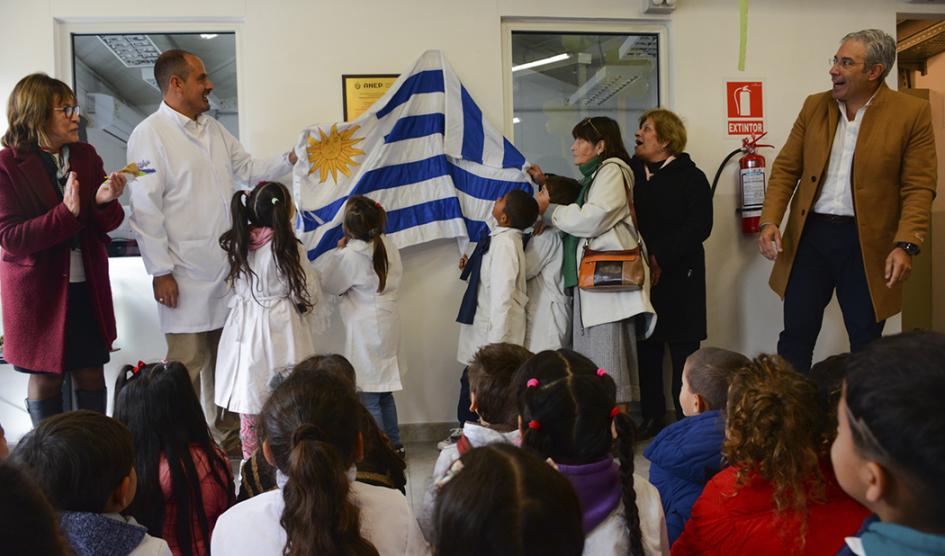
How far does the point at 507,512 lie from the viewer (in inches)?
36.3

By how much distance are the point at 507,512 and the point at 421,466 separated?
2.49 meters

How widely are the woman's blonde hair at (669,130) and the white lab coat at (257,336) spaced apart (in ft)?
6.05

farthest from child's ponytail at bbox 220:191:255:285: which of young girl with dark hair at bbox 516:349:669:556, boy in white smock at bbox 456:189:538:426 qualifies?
young girl with dark hair at bbox 516:349:669:556

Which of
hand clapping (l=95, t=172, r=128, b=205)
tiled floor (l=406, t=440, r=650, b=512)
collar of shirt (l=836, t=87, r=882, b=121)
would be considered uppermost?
collar of shirt (l=836, t=87, r=882, b=121)

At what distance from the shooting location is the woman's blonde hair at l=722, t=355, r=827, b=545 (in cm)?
135

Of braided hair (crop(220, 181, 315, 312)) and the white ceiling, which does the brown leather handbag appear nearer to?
braided hair (crop(220, 181, 315, 312))

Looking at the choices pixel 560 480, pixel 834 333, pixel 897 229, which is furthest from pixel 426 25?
pixel 560 480

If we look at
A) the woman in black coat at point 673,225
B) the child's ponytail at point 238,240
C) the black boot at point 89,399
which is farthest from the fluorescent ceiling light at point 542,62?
the black boot at point 89,399

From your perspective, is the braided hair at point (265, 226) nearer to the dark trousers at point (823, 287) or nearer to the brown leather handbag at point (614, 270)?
the brown leather handbag at point (614, 270)

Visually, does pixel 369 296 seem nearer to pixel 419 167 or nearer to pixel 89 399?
pixel 419 167

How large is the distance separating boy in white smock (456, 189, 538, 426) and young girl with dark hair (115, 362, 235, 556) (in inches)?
63.9

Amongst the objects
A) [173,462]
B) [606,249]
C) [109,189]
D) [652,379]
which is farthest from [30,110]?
[652,379]

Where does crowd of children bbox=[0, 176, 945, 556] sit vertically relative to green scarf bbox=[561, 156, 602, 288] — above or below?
below

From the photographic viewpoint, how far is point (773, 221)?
3129 mm
